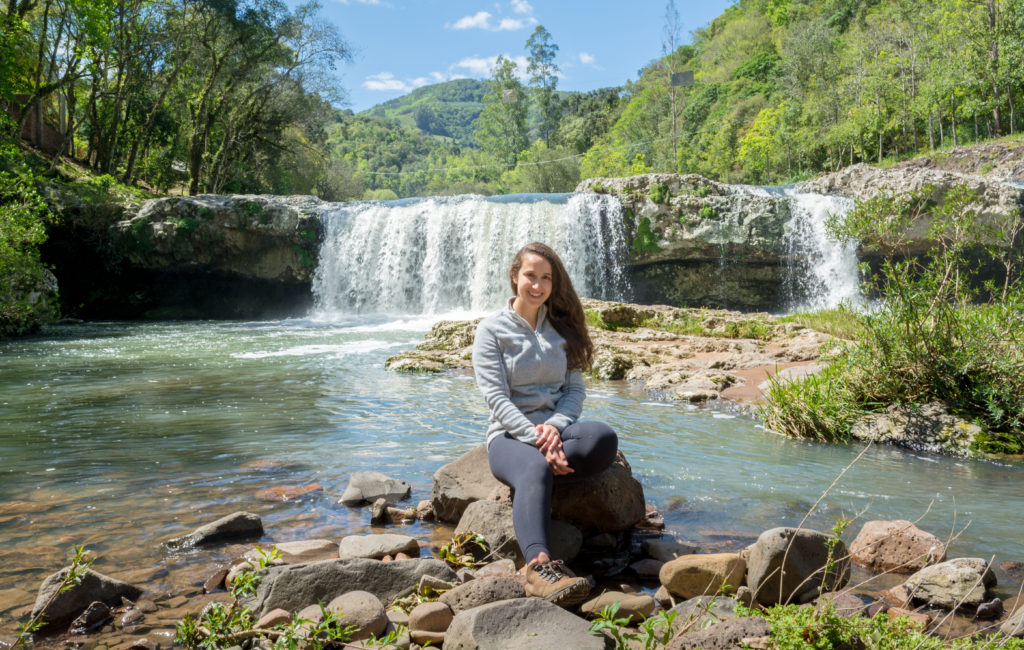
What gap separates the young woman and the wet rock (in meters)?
1.61

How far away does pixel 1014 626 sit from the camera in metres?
2.25

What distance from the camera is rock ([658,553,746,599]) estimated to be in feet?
8.64

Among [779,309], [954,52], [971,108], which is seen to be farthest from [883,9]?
[779,309]

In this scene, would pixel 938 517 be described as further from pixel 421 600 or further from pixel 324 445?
pixel 324 445

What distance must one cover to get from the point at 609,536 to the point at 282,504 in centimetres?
204

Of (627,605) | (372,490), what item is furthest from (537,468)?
(372,490)

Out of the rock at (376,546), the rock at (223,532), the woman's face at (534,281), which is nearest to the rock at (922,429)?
the woman's face at (534,281)

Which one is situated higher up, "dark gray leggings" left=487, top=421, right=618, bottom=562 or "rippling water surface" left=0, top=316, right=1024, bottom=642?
"dark gray leggings" left=487, top=421, right=618, bottom=562

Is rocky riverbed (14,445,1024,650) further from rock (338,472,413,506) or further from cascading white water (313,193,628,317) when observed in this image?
cascading white water (313,193,628,317)

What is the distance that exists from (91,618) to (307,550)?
2.96 feet

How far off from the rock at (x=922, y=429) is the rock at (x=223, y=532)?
4702mm

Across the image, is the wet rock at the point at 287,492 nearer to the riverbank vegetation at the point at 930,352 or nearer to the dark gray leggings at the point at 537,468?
the dark gray leggings at the point at 537,468

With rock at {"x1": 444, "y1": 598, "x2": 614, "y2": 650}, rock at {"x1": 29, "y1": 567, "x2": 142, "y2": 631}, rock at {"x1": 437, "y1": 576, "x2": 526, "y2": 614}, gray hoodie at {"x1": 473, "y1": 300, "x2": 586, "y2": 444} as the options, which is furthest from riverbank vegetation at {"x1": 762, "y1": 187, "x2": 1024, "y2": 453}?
rock at {"x1": 29, "y1": 567, "x2": 142, "y2": 631}

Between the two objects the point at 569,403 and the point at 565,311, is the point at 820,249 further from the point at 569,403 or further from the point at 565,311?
the point at 569,403
